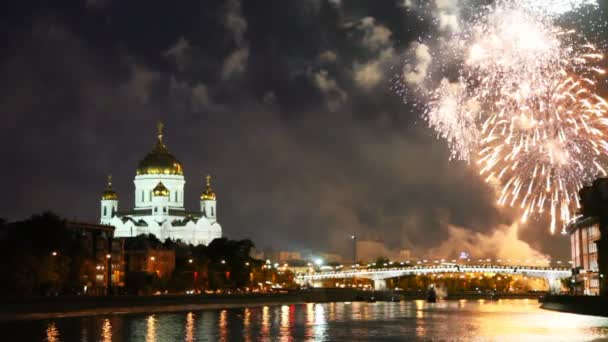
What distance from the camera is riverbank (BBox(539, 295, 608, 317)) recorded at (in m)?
69.3

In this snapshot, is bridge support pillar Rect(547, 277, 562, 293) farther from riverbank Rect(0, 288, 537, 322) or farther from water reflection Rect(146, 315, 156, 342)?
water reflection Rect(146, 315, 156, 342)

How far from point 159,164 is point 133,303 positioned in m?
79.8

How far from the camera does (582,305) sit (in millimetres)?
74625

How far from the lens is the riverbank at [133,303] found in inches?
2576

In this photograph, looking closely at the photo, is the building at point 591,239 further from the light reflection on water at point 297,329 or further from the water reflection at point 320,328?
the water reflection at point 320,328

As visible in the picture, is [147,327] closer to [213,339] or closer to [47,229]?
[213,339]

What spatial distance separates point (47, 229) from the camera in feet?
278

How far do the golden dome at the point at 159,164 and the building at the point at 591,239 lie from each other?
65994 millimetres

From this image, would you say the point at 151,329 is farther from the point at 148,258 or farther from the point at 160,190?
the point at 160,190

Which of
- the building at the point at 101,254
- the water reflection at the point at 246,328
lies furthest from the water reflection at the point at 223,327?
the building at the point at 101,254

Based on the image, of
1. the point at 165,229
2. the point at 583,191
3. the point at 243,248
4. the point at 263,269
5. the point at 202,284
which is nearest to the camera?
the point at 583,191

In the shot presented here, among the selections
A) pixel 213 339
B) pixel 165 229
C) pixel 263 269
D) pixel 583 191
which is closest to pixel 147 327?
pixel 213 339

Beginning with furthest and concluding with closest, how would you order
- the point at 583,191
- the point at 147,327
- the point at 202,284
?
the point at 202,284, the point at 583,191, the point at 147,327

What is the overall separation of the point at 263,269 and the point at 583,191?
59.9 metres
